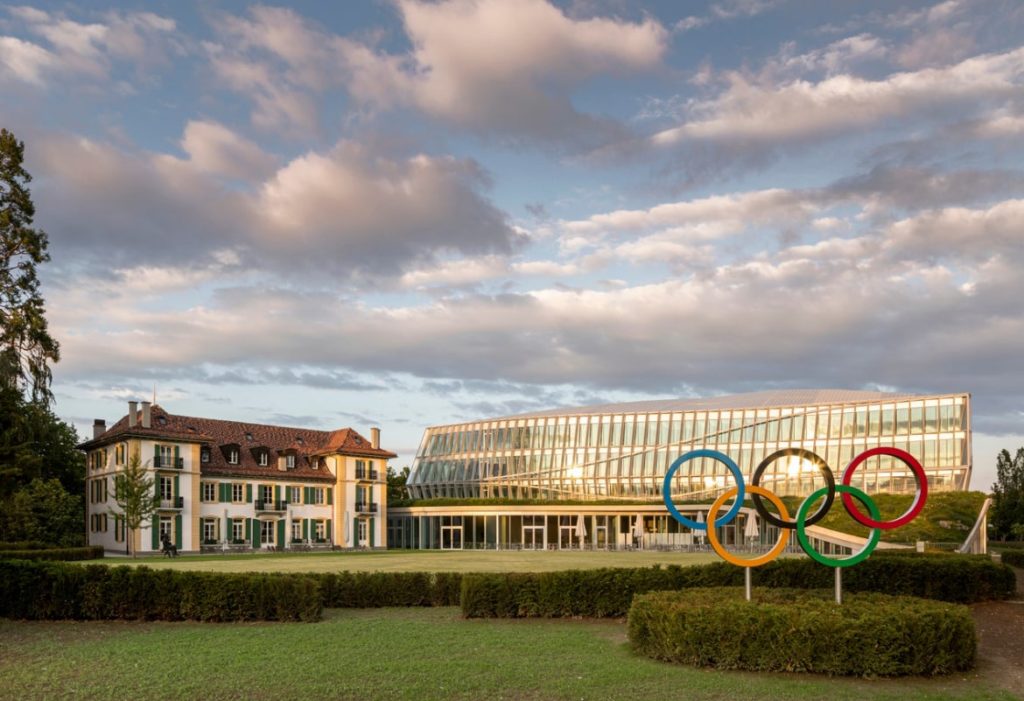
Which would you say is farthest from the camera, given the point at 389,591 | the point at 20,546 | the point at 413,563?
the point at 413,563

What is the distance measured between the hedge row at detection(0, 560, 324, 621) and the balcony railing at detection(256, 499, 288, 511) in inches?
1963

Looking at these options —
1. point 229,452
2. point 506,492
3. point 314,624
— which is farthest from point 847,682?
point 506,492

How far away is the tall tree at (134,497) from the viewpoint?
2288 inches

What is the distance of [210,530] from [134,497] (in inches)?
391

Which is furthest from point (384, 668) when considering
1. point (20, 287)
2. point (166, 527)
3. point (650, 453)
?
point (650, 453)

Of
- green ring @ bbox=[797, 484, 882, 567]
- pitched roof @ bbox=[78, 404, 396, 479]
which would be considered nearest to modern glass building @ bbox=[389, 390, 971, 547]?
pitched roof @ bbox=[78, 404, 396, 479]

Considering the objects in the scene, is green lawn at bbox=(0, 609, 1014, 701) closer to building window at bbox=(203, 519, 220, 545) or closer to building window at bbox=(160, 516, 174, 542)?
building window at bbox=(160, 516, 174, 542)

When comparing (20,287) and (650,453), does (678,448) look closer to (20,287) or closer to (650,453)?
(650,453)

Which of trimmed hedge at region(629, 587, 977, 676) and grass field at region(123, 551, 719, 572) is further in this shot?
grass field at region(123, 551, 719, 572)

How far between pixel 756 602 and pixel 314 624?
30.2ft

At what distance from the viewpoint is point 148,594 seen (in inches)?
789

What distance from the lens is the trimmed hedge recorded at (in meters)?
13.3

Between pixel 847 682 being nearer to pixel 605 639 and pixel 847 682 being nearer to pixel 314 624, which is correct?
pixel 605 639

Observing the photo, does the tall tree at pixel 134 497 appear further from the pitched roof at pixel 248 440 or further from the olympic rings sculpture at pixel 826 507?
the olympic rings sculpture at pixel 826 507
